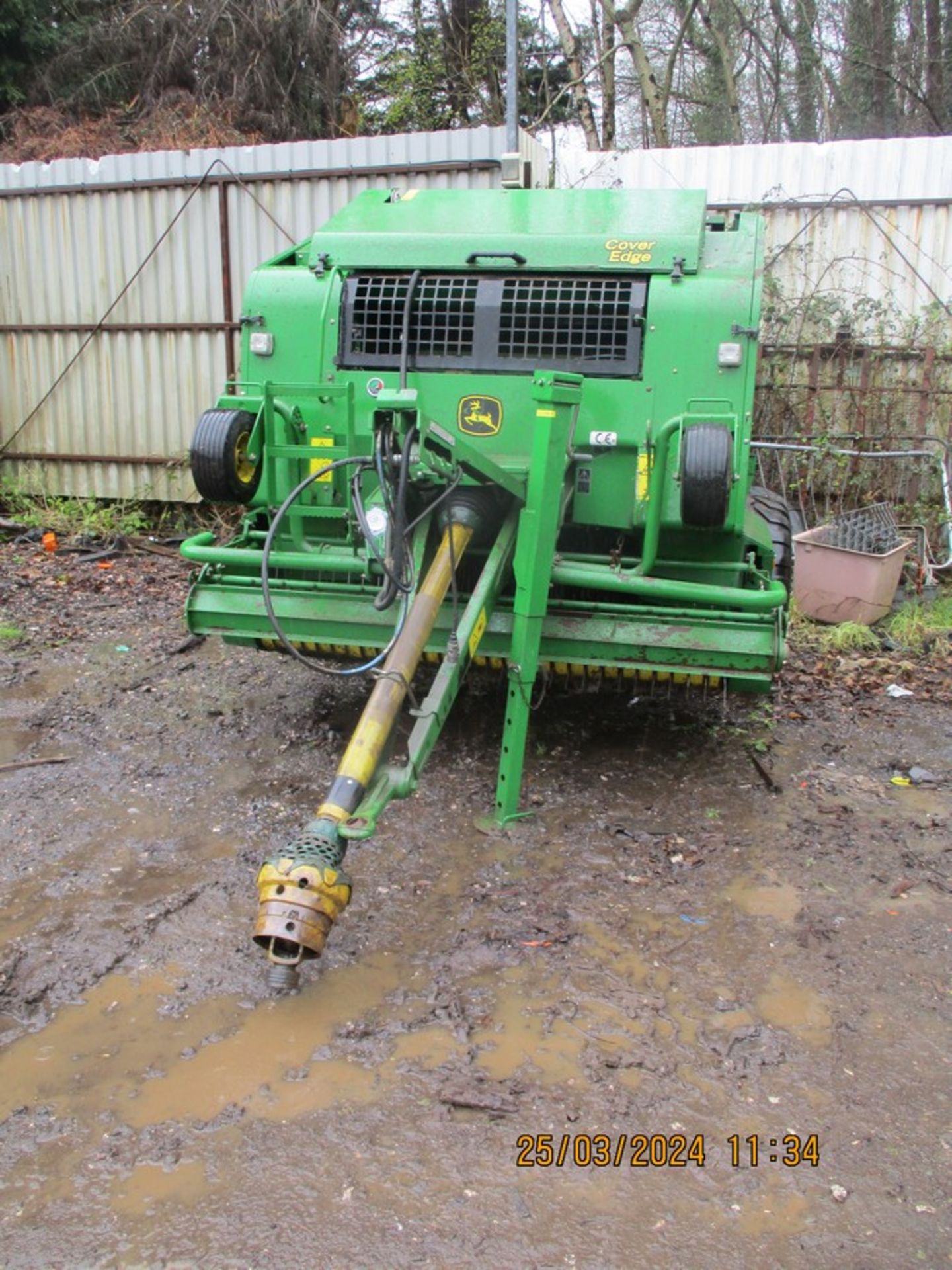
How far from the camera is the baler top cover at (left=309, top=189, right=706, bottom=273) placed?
14.5 feet

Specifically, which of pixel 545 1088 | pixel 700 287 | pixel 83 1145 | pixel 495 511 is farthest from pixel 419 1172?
pixel 700 287

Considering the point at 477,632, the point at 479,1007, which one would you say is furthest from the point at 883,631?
the point at 479,1007

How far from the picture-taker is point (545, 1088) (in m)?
2.61

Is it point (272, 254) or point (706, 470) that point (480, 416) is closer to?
point (706, 470)

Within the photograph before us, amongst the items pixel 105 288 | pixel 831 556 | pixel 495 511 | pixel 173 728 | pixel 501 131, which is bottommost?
pixel 173 728

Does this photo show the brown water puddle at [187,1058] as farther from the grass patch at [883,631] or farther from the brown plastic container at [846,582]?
the brown plastic container at [846,582]

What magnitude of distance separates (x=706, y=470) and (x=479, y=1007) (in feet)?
6.83

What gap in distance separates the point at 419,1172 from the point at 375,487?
274cm

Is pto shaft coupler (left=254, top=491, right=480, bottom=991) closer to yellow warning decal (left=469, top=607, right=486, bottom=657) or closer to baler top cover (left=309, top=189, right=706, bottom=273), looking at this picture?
yellow warning decal (left=469, top=607, right=486, bottom=657)

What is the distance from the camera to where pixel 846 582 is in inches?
265

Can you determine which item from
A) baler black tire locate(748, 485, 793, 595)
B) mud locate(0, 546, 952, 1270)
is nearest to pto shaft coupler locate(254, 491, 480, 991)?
mud locate(0, 546, 952, 1270)

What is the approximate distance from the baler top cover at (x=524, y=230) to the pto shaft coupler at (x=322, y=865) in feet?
6.71

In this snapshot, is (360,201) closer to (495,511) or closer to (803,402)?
(495,511)
